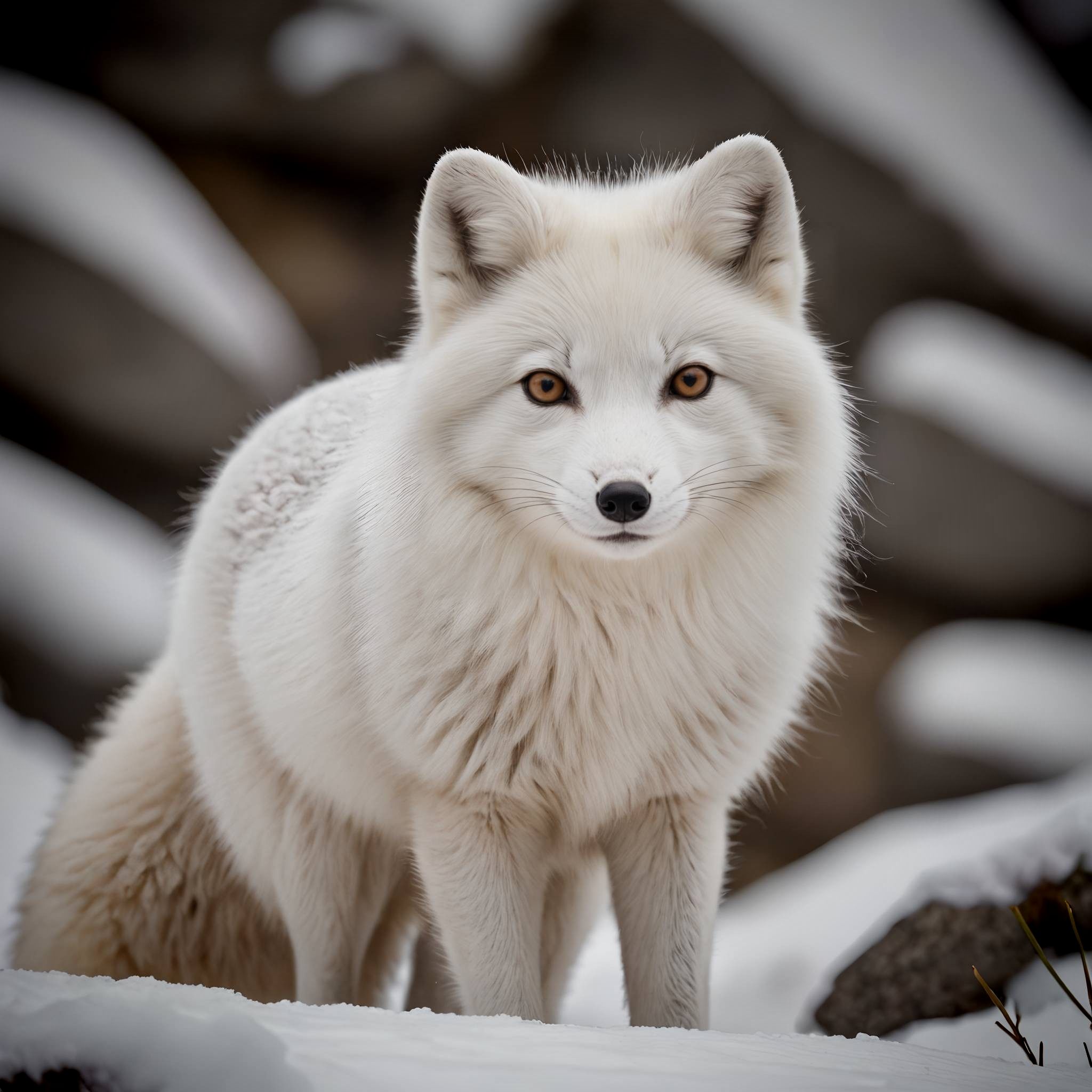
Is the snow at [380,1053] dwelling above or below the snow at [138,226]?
below

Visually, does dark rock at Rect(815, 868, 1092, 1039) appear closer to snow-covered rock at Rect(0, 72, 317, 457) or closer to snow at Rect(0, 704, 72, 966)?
snow at Rect(0, 704, 72, 966)

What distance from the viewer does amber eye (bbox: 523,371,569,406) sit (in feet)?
6.50

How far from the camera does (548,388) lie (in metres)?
1.98

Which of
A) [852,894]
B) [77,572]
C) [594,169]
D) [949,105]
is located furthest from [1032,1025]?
[949,105]

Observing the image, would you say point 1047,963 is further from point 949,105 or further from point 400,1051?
point 949,105

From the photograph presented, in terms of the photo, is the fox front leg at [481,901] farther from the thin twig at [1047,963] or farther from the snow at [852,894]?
the snow at [852,894]

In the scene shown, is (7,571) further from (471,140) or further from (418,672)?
(418,672)

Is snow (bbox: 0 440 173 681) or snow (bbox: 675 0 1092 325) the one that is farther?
snow (bbox: 675 0 1092 325)

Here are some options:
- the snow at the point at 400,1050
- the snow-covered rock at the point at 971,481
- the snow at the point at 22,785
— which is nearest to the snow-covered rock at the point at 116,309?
the snow at the point at 22,785

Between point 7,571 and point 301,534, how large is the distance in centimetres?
419

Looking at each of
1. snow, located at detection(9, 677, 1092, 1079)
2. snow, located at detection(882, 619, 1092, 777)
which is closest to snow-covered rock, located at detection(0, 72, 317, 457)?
snow, located at detection(882, 619, 1092, 777)

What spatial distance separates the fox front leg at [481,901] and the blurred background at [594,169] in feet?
13.1

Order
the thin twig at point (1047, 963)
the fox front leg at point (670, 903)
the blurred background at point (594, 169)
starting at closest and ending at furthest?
1. the thin twig at point (1047, 963)
2. the fox front leg at point (670, 903)
3. the blurred background at point (594, 169)

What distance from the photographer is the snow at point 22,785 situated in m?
4.32
